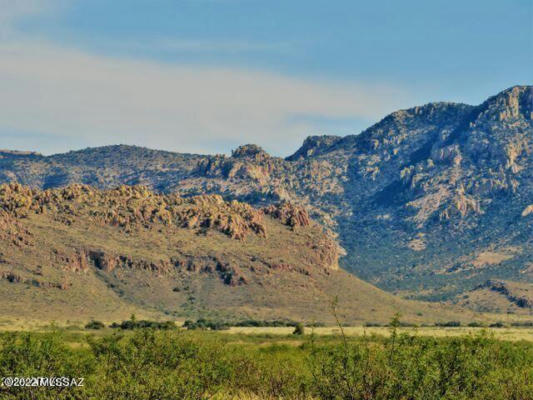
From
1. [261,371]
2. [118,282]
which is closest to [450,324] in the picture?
[118,282]

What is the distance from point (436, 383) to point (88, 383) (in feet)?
50.5

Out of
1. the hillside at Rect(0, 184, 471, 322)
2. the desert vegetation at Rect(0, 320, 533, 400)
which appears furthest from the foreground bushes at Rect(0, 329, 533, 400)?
the hillside at Rect(0, 184, 471, 322)

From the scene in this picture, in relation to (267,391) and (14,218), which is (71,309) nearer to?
(14,218)

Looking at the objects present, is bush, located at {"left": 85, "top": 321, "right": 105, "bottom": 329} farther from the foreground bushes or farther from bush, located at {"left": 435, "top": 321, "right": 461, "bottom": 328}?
the foreground bushes

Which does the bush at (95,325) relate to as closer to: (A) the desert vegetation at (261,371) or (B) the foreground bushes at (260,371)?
(B) the foreground bushes at (260,371)

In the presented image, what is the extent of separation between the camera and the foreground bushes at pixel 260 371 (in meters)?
31.5

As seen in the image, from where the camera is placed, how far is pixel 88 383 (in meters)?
35.3

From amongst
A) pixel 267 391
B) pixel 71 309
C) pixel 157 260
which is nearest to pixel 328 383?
pixel 267 391

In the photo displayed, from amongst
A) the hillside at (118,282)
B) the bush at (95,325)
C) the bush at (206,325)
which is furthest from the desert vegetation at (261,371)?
the hillside at (118,282)

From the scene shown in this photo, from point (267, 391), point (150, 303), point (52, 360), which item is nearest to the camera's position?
point (52, 360)

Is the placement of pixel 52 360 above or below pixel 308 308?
above

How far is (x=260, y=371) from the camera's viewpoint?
1996 inches

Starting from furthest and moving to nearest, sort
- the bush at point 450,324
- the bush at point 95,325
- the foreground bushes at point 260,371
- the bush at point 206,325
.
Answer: the bush at point 450,324 → the bush at point 206,325 → the bush at point 95,325 → the foreground bushes at point 260,371

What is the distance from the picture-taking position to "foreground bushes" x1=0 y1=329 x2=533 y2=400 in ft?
103
